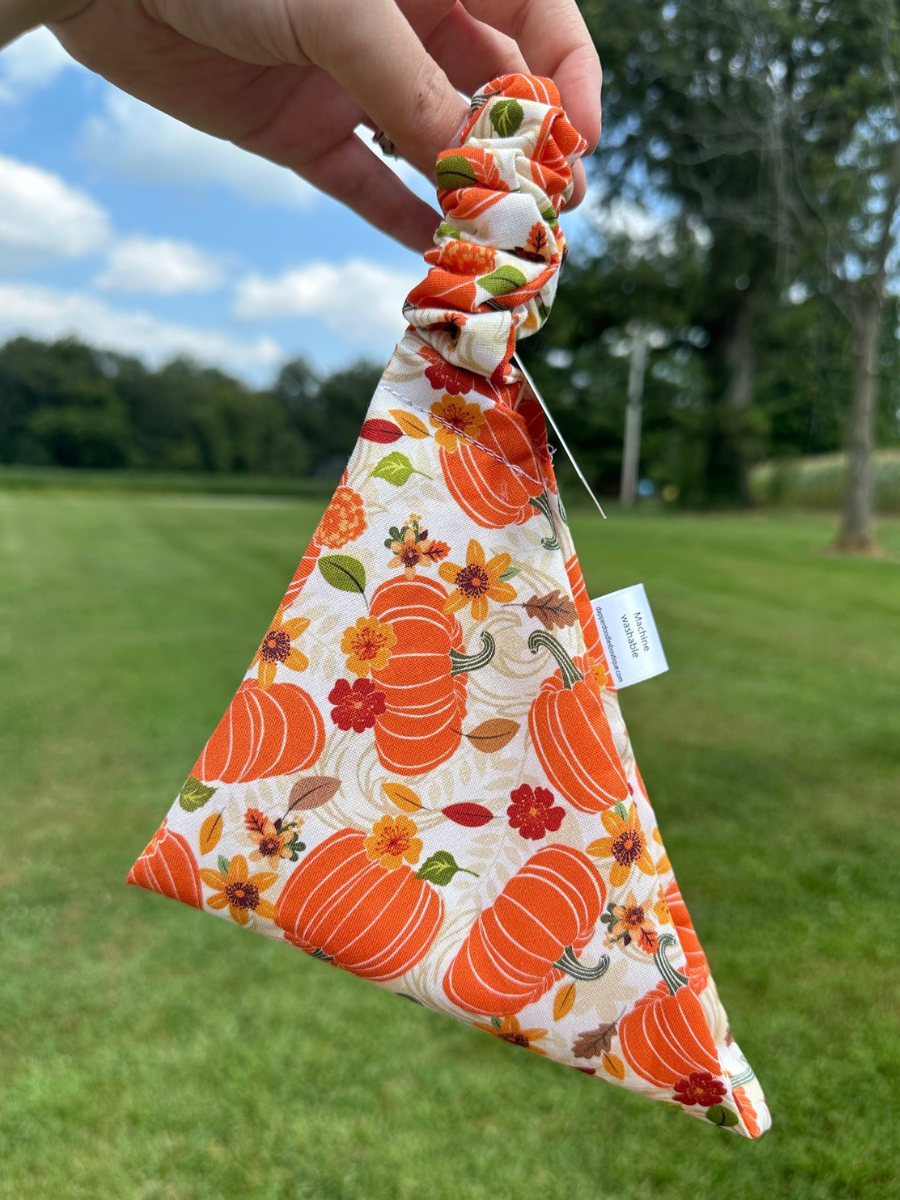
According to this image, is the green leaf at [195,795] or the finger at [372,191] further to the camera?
the finger at [372,191]

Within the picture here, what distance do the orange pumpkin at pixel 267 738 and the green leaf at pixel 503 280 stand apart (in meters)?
0.31

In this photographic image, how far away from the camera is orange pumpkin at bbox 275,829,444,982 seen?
0.59m

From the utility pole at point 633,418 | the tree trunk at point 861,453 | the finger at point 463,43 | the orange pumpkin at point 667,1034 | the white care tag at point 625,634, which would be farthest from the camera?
the utility pole at point 633,418

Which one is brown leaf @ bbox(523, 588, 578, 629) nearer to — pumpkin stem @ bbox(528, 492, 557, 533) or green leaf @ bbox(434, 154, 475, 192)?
pumpkin stem @ bbox(528, 492, 557, 533)

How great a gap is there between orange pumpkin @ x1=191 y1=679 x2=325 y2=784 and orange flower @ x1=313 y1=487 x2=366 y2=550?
106 mm

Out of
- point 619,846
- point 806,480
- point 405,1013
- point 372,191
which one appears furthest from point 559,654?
point 806,480

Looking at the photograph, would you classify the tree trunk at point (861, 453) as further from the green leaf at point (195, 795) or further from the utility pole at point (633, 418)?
the utility pole at point (633, 418)

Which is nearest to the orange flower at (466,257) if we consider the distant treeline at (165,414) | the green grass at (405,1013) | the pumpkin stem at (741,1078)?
the pumpkin stem at (741,1078)

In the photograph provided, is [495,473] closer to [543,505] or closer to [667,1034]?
[543,505]

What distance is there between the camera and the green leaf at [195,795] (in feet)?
2.02

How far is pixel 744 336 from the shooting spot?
38.6 ft

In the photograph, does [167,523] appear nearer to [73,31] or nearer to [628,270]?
[628,270]

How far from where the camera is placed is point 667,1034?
0.57 m

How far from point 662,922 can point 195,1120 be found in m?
0.82
